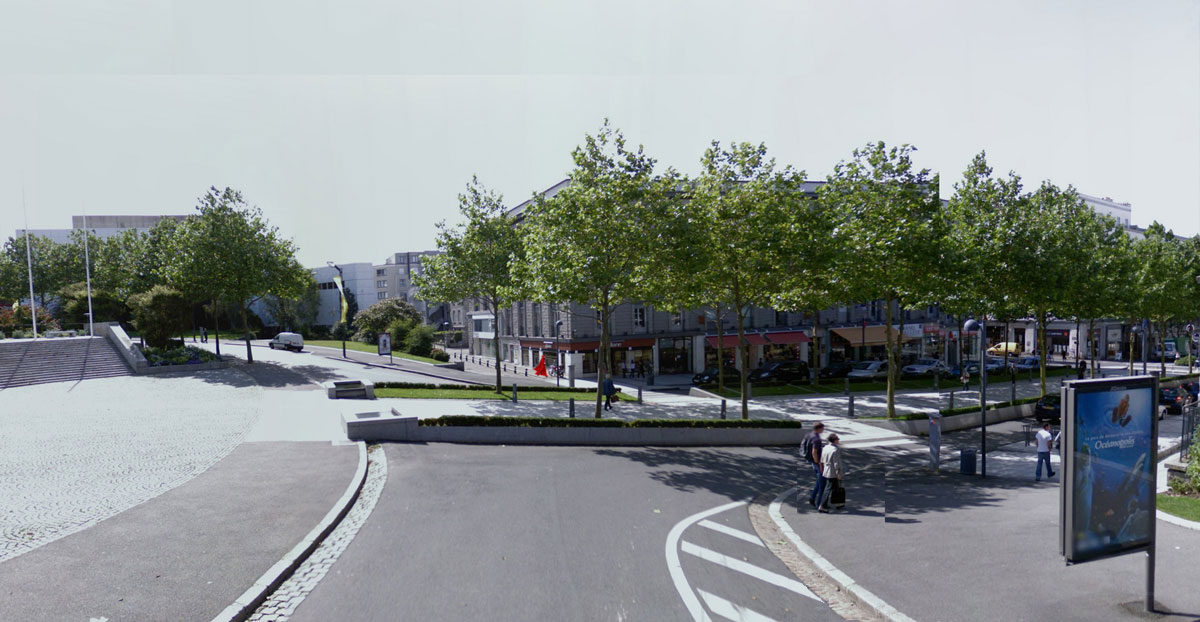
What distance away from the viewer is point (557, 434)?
17.9 meters

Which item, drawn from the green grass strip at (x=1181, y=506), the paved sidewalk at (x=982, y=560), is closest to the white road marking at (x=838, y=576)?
the paved sidewalk at (x=982, y=560)

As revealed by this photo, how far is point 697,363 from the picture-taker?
154ft

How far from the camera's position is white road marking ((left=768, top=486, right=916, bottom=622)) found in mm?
7041

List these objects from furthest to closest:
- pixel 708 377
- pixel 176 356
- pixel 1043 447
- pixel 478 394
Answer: pixel 708 377, pixel 176 356, pixel 478 394, pixel 1043 447

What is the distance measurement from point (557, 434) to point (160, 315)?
102ft

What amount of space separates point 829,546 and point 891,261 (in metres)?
→ 16.8

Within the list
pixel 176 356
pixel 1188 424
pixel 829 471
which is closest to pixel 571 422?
pixel 829 471

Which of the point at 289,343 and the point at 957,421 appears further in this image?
the point at 289,343

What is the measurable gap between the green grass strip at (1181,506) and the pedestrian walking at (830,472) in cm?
515

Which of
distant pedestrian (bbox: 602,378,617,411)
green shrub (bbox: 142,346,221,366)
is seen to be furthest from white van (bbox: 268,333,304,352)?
distant pedestrian (bbox: 602,378,617,411)

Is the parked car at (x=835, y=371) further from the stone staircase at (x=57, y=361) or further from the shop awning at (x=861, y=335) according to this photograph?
the stone staircase at (x=57, y=361)

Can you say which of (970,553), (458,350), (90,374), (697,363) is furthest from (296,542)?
(458,350)

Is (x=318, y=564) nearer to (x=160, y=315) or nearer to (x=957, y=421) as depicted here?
(x=957, y=421)

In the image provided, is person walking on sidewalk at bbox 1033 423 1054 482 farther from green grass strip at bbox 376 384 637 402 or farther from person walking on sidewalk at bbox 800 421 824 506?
green grass strip at bbox 376 384 637 402
